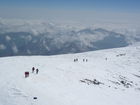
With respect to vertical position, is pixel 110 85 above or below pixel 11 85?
below

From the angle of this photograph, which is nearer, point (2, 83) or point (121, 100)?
point (2, 83)

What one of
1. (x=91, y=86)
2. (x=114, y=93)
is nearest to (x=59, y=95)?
(x=91, y=86)

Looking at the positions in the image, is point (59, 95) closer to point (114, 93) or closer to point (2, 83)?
point (2, 83)

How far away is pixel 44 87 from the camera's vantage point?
31.1 meters

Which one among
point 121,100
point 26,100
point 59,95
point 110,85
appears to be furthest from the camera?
point 110,85

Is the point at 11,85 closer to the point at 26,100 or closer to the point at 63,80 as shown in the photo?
the point at 26,100

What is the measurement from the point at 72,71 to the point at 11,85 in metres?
17.2

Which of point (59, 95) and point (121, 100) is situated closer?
point (59, 95)

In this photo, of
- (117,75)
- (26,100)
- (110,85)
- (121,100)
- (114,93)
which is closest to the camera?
(26,100)

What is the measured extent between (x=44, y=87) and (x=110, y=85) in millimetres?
16721

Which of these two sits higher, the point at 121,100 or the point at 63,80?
the point at 63,80

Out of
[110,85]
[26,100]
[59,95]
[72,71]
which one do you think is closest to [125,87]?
[110,85]

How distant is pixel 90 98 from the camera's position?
32219 millimetres

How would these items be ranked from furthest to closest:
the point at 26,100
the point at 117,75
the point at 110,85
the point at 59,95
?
1. the point at 117,75
2. the point at 110,85
3. the point at 59,95
4. the point at 26,100
